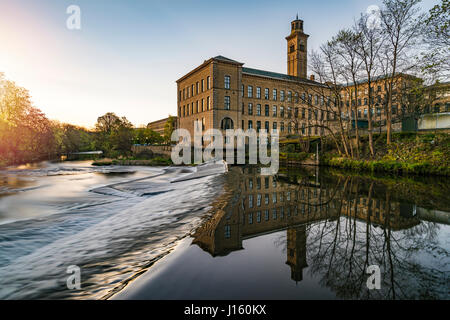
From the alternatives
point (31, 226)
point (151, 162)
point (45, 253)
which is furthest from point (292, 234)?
point (151, 162)

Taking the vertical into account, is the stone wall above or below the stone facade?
below

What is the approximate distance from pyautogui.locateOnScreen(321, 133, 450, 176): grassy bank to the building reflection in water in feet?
30.9

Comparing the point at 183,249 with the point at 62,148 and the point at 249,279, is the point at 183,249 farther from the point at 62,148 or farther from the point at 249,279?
the point at 62,148

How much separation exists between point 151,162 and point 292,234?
28.1m

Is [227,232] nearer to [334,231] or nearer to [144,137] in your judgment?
[334,231]

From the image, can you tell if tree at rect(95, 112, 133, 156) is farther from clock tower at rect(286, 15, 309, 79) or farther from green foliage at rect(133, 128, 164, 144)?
clock tower at rect(286, 15, 309, 79)

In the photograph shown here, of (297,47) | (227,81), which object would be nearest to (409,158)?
(227,81)

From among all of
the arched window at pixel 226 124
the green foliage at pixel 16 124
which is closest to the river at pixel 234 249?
the green foliage at pixel 16 124

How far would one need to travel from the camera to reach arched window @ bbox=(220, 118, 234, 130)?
43.6 metres

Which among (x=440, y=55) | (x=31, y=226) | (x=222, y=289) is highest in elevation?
(x=440, y=55)

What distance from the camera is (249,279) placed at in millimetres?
2672

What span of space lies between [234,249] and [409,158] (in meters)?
18.3

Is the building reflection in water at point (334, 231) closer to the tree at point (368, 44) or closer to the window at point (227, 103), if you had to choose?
the tree at point (368, 44)

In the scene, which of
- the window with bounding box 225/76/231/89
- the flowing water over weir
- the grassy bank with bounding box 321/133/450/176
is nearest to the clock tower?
the window with bounding box 225/76/231/89
